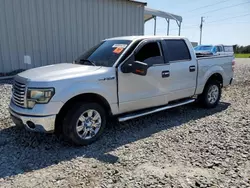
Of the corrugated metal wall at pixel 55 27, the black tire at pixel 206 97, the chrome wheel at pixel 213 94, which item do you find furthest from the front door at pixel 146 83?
the corrugated metal wall at pixel 55 27

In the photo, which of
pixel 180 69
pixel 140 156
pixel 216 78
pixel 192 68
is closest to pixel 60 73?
pixel 140 156

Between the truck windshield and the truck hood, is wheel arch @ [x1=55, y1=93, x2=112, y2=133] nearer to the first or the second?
the truck hood

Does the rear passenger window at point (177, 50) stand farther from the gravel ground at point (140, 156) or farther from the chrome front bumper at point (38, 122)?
the chrome front bumper at point (38, 122)

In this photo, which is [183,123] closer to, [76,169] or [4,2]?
[76,169]

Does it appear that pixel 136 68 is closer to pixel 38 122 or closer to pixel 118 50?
pixel 118 50

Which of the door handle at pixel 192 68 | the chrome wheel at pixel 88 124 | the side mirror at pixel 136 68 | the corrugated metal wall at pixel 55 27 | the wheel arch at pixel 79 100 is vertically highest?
the corrugated metal wall at pixel 55 27

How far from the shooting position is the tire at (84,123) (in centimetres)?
381

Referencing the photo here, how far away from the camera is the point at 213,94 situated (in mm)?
6324

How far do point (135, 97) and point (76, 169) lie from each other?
6.01ft

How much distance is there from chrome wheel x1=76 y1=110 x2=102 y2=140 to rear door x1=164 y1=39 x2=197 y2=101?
176 centimetres

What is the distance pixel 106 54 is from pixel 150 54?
0.89 meters

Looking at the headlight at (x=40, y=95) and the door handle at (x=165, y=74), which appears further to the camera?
the door handle at (x=165, y=74)

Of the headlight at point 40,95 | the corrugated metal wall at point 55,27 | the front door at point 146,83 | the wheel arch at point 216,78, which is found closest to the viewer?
the headlight at point 40,95

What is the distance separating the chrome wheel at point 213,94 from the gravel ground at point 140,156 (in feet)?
3.24
